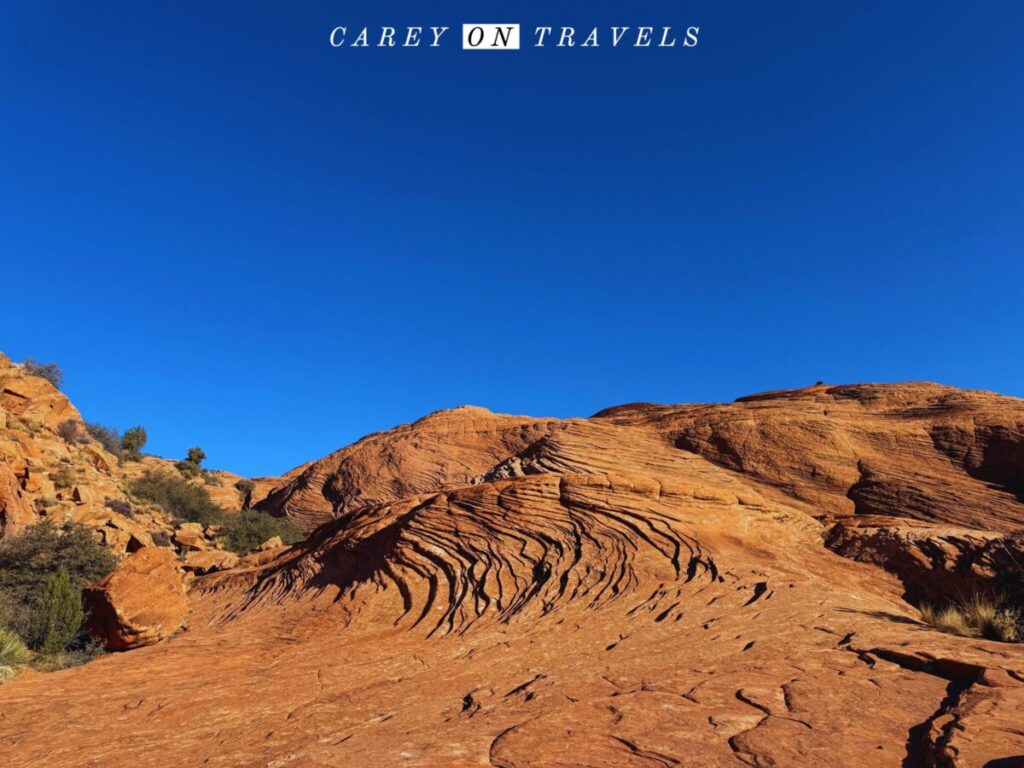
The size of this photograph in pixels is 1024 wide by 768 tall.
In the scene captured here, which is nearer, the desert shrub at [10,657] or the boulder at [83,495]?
the desert shrub at [10,657]

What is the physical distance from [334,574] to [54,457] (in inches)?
709

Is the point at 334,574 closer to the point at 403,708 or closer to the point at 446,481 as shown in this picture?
the point at 403,708

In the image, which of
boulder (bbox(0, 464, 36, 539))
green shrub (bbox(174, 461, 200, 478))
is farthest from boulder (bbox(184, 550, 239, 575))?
green shrub (bbox(174, 461, 200, 478))

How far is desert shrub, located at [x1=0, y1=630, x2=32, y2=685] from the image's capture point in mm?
10797

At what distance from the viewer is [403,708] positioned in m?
7.05

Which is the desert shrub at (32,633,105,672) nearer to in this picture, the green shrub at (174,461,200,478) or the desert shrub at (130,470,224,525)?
the desert shrub at (130,470,224,525)

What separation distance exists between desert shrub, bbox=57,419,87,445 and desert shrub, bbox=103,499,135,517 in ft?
21.5

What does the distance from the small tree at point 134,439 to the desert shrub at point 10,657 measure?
36.2 metres

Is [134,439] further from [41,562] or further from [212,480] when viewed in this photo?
[41,562]

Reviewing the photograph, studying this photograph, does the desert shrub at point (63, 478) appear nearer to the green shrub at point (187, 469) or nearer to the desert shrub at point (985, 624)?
the green shrub at point (187, 469)

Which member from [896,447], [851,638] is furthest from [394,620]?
[896,447]

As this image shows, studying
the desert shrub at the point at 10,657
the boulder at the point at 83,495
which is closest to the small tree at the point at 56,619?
the desert shrub at the point at 10,657

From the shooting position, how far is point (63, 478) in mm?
24922

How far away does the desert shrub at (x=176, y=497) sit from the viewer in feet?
107
